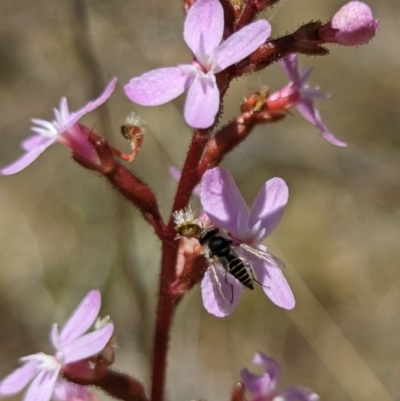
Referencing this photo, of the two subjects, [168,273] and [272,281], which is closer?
[272,281]

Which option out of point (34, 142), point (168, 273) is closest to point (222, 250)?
point (168, 273)

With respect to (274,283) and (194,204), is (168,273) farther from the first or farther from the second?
(194,204)

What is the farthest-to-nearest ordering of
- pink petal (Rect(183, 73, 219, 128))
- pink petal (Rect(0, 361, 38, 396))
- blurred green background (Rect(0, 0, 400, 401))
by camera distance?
blurred green background (Rect(0, 0, 400, 401)), pink petal (Rect(0, 361, 38, 396)), pink petal (Rect(183, 73, 219, 128))

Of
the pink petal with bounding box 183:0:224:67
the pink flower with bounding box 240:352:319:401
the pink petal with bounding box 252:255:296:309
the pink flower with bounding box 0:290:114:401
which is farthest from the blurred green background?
the pink petal with bounding box 183:0:224:67

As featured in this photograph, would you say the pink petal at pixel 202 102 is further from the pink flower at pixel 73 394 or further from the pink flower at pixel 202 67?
the pink flower at pixel 73 394

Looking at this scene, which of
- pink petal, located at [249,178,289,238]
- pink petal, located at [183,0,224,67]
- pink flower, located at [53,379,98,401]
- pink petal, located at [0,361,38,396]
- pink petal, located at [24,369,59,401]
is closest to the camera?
pink petal, located at [183,0,224,67]

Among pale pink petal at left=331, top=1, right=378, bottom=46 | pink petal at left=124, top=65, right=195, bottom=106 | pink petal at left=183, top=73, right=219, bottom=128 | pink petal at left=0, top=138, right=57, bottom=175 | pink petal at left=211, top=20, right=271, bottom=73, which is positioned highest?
pink petal at left=0, top=138, right=57, bottom=175

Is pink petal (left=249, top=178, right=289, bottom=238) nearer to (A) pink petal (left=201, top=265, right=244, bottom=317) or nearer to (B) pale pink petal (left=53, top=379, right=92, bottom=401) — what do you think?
(A) pink petal (left=201, top=265, right=244, bottom=317)
